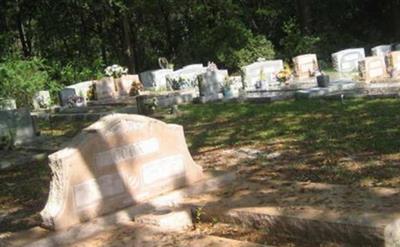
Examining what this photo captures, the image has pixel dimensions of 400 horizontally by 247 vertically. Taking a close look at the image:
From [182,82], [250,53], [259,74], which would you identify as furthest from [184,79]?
[250,53]

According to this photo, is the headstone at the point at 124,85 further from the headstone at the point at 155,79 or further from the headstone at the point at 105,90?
the headstone at the point at 155,79

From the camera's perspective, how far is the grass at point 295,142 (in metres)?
6.87

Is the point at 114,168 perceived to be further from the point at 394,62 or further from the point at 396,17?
the point at 396,17

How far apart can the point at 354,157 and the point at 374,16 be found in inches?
1091

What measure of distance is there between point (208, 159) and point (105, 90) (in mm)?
13538

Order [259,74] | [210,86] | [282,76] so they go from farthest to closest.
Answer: [259,74] → [282,76] → [210,86]

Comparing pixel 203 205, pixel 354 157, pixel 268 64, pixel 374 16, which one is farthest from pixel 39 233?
pixel 374 16

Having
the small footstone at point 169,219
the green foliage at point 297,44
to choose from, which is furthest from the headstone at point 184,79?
the small footstone at point 169,219

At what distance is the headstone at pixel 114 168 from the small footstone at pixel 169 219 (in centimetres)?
47

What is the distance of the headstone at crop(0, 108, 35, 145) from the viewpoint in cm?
1320

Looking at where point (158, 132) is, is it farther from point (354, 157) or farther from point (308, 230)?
point (354, 157)

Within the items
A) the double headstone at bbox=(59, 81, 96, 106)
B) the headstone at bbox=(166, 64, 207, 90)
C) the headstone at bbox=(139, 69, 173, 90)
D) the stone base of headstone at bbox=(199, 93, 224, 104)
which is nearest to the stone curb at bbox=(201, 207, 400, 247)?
the stone base of headstone at bbox=(199, 93, 224, 104)

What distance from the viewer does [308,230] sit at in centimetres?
437

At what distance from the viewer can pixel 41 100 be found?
2175 centimetres
